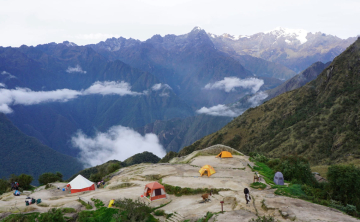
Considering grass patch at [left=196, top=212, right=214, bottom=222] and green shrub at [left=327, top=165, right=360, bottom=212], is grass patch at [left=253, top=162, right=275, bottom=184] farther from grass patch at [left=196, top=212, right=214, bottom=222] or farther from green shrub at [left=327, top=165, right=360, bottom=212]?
grass patch at [left=196, top=212, right=214, bottom=222]

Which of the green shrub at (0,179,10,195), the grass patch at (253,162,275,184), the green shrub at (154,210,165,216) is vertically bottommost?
the green shrub at (154,210,165,216)

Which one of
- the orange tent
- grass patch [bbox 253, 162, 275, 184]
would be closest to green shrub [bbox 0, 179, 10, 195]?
the orange tent

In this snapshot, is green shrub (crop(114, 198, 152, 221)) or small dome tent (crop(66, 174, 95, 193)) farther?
small dome tent (crop(66, 174, 95, 193))

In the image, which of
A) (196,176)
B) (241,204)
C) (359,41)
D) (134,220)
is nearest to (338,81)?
(359,41)

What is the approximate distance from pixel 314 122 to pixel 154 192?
A: 77721 millimetres

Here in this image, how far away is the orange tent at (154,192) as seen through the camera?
30.5 meters

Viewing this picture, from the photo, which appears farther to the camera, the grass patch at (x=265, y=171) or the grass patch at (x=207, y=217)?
the grass patch at (x=265, y=171)

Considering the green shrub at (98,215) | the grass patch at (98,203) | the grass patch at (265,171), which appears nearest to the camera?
the green shrub at (98,215)

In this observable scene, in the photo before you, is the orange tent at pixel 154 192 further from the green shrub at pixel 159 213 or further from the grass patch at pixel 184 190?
the green shrub at pixel 159 213

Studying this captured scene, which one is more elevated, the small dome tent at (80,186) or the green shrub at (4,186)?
the green shrub at (4,186)

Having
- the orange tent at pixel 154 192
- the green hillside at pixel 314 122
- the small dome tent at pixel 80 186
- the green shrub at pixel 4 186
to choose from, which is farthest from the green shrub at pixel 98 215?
the green hillside at pixel 314 122

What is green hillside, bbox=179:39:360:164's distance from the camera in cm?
7169

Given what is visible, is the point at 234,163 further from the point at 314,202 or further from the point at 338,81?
the point at 338,81

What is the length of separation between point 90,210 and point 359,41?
121292mm
